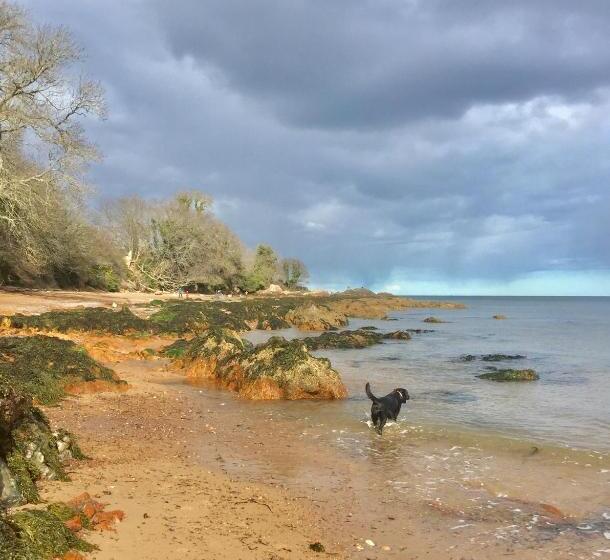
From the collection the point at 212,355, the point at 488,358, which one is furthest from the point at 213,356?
the point at 488,358

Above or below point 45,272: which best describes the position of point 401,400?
below

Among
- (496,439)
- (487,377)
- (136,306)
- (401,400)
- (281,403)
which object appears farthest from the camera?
(136,306)

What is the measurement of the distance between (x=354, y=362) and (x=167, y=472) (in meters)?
14.0

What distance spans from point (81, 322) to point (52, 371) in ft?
32.2

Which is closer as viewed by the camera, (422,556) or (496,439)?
(422,556)

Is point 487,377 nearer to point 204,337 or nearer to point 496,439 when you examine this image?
point 496,439

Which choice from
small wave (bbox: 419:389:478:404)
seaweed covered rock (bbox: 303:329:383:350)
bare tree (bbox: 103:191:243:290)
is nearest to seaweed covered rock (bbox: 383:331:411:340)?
seaweed covered rock (bbox: 303:329:383:350)

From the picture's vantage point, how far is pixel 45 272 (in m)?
37.3

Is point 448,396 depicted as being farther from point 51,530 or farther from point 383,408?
point 51,530

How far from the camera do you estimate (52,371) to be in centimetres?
1038

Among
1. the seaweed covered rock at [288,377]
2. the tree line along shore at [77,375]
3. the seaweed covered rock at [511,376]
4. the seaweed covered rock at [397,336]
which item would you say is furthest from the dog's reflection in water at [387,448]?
the seaweed covered rock at [397,336]

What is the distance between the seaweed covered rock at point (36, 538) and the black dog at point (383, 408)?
5947mm

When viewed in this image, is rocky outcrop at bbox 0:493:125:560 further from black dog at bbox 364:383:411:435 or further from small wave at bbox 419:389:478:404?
small wave at bbox 419:389:478:404

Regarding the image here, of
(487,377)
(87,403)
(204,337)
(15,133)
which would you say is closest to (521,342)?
(487,377)
